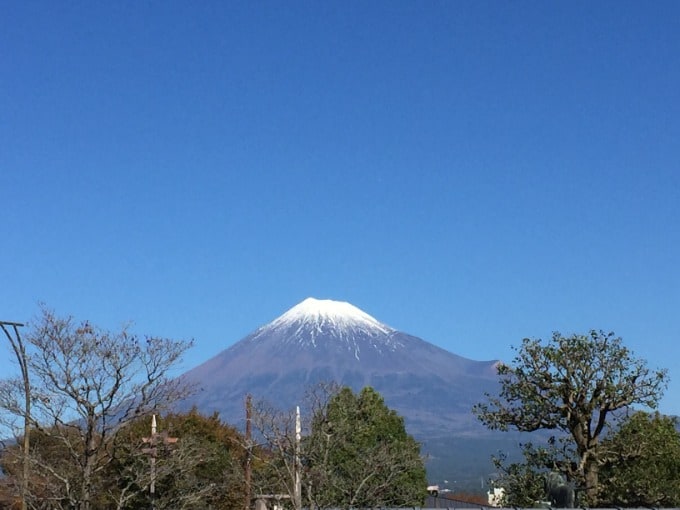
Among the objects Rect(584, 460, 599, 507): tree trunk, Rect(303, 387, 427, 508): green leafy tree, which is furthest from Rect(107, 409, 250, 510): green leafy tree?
Rect(584, 460, 599, 507): tree trunk

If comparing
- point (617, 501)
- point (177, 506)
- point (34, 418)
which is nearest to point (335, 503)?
point (177, 506)

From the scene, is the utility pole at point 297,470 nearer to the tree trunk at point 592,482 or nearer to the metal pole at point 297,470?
the metal pole at point 297,470

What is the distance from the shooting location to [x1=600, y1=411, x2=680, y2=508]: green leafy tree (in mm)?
45312

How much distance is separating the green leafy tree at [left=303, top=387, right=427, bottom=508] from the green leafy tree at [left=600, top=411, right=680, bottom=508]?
33.5ft

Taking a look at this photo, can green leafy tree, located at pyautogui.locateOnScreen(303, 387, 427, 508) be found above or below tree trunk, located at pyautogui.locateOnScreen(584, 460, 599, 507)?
above

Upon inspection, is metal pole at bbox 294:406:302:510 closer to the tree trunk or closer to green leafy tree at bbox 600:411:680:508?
the tree trunk

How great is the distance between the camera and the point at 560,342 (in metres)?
46.9

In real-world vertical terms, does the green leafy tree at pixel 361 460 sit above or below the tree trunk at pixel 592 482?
above

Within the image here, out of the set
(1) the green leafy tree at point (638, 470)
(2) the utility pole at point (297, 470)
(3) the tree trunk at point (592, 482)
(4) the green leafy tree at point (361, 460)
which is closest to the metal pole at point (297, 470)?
(2) the utility pole at point (297, 470)

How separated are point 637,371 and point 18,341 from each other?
26.3 m

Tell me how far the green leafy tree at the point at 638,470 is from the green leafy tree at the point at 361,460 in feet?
33.5

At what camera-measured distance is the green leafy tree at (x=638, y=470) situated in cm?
4531

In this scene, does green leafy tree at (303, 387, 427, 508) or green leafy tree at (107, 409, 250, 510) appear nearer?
green leafy tree at (107, 409, 250, 510)

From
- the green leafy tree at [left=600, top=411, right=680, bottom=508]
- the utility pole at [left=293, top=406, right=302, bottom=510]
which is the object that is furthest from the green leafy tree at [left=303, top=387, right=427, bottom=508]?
the green leafy tree at [left=600, top=411, right=680, bottom=508]
